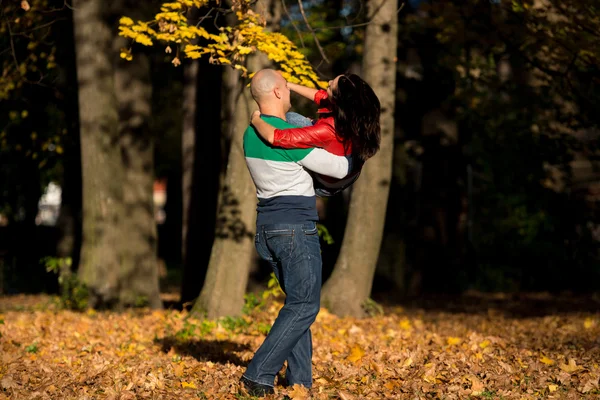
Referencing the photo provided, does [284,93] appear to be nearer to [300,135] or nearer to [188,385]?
[300,135]

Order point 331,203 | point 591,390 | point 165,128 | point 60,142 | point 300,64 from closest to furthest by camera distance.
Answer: point 591,390 → point 300,64 → point 60,142 → point 331,203 → point 165,128

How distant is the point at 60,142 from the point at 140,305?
3.76m

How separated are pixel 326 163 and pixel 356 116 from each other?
0.37 m

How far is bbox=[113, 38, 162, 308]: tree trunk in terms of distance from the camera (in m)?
12.7

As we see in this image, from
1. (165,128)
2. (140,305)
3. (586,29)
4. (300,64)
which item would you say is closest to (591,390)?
(300,64)

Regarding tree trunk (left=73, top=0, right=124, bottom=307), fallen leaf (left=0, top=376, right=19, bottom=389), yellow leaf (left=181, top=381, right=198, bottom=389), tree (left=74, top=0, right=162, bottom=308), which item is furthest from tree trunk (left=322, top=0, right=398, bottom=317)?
fallen leaf (left=0, top=376, right=19, bottom=389)

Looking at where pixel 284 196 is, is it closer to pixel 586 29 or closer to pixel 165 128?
pixel 586 29

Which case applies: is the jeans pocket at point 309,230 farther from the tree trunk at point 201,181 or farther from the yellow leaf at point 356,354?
the tree trunk at point 201,181

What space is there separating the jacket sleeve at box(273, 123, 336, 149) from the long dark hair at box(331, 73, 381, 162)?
8cm

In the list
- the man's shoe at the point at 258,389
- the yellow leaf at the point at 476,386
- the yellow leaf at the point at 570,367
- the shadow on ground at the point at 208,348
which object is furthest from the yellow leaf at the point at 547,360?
the man's shoe at the point at 258,389

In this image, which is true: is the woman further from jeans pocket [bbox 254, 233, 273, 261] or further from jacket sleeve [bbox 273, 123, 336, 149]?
jeans pocket [bbox 254, 233, 273, 261]

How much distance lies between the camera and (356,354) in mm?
7859

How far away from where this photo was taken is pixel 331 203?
61.5 ft

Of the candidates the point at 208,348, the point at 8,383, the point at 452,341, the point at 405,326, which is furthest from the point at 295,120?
the point at 405,326
